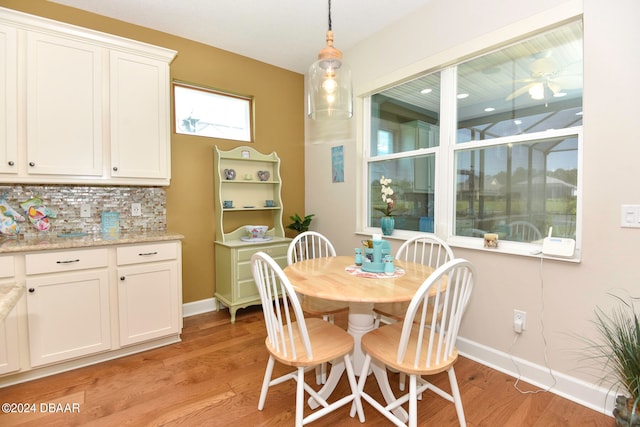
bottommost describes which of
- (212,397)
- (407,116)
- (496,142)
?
(212,397)

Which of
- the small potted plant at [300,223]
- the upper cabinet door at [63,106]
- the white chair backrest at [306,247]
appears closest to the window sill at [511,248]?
the white chair backrest at [306,247]

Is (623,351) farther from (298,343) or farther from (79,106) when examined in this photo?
(79,106)

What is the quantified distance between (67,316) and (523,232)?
3.24 m

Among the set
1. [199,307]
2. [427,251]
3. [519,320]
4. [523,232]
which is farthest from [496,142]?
[199,307]

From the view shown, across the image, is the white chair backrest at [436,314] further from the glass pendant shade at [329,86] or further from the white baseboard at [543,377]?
the glass pendant shade at [329,86]

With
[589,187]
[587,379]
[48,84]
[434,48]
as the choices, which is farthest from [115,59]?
[587,379]

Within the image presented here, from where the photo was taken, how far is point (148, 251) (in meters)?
2.43

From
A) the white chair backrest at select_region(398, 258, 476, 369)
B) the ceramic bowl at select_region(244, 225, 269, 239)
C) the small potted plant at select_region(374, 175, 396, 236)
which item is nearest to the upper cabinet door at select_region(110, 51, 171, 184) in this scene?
the ceramic bowl at select_region(244, 225, 269, 239)

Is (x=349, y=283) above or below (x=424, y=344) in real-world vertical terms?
above

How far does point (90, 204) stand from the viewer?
8.79 feet

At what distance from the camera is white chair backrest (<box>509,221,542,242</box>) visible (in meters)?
2.07

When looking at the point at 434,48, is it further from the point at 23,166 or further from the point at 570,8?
the point at 23,166

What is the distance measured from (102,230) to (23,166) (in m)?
0.75

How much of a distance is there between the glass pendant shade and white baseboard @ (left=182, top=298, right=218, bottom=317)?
2.35m
